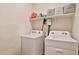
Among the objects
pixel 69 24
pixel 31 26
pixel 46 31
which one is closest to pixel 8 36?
pixel 31 26

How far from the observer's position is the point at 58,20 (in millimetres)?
1907

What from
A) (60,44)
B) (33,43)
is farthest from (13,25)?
(60,44)

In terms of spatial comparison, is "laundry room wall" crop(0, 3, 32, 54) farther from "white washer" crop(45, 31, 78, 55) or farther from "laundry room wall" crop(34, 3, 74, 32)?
"white washer" crop(45, 31, 78, 55)

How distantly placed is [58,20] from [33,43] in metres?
0.73

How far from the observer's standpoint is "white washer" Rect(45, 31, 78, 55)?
1.52 m

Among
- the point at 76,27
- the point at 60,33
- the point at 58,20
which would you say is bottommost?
the point at 60,33

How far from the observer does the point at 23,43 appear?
2.06 meters

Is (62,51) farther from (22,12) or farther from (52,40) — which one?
(22,12)

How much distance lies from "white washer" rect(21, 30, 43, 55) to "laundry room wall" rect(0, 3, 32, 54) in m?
0.15

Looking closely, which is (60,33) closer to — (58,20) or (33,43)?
(58,20)

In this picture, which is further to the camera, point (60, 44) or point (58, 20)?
point (58, 20)

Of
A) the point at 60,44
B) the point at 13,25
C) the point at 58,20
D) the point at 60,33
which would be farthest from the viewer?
the point at 13,25

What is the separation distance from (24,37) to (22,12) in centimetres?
60

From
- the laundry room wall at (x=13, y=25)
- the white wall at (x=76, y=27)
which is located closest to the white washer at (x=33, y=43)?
the laundry room wall at (x=13, y=25)
